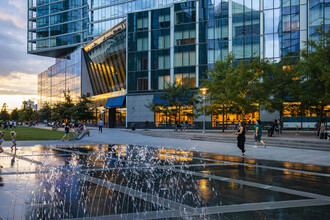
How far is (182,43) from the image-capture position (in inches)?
1964

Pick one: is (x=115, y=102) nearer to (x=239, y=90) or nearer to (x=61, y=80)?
(x=239, y=90)

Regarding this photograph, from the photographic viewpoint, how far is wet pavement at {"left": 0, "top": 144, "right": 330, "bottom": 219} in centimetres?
615

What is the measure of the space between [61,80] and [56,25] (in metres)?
15.7

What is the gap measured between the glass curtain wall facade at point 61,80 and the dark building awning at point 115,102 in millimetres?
17617

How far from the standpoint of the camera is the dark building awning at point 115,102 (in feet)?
183

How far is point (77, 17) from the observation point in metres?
84.6

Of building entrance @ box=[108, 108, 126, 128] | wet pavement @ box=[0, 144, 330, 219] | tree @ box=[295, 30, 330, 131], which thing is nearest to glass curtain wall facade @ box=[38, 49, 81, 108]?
building entrance @ box=[108, 108, 126, 128]

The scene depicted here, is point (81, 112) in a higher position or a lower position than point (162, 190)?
higher

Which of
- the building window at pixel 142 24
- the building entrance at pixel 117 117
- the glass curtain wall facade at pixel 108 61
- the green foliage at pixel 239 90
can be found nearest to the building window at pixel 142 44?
the building window at pixel 142 24

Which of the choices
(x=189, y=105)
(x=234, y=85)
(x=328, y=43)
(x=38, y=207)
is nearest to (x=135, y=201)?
(x=38, y=207)

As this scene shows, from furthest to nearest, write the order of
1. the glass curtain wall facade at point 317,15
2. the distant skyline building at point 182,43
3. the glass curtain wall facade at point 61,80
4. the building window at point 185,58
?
1. the glass curtain wall facade at point 61,80
2. the building window at point 185,58
3. the distant skyline building at point 182,43
4. the glass curtain wall facade at point 317,15

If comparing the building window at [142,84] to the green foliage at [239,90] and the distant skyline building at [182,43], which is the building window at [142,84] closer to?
the distant skyline building at [182,43]

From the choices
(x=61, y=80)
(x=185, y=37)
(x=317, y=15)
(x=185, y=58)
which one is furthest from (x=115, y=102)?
(x=61, y=80)

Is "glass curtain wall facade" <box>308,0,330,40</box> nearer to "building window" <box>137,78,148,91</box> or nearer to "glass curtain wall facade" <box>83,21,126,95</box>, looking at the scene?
"building window" <box>137,78,148,91</box>
